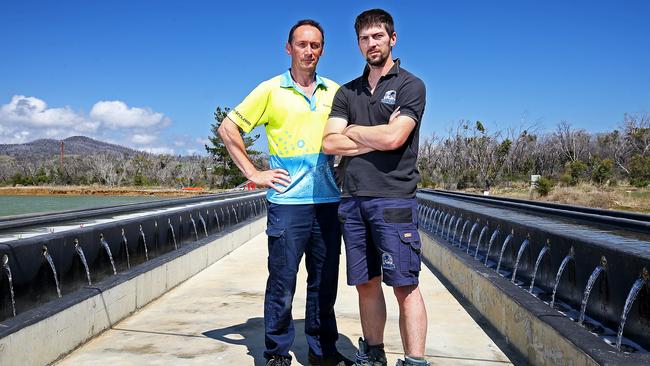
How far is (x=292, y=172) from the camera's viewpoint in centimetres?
358

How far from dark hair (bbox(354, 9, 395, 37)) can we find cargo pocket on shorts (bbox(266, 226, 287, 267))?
49.7 inches

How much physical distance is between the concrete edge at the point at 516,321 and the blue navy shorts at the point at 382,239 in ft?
3.20

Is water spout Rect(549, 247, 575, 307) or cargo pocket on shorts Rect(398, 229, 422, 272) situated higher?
cargo pocket on shorts Rect(398, 229, 422, 272)

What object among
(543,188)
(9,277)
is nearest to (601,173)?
(543,188)

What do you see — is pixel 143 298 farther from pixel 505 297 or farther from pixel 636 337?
pixel 636 337

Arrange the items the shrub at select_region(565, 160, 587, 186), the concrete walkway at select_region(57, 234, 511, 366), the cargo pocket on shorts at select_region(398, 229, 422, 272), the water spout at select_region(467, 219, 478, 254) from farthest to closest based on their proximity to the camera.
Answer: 1. the shrub at select_region(565, 160, 587, 186)
2. the water spout at select_region(467, 219, 478, 254)
3. the concrete walkway at select_region(57, 234, 511, 366)
4. the cargo pocket on shorts at select_region(398, 229, 422, 272)

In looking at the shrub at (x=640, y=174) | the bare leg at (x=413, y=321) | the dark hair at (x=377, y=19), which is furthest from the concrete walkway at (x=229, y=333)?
the shrub at (x=640, y=174)

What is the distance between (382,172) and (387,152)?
0.37 ft

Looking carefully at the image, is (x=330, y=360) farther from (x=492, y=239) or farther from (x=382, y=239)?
(x=492, y=239)

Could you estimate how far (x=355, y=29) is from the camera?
3.38m

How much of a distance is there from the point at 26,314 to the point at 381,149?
2479 mm

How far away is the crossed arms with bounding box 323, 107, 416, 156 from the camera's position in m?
3.12

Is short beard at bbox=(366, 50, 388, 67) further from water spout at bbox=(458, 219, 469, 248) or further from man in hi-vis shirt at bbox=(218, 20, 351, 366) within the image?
water spout at bbox=(458, 219, 469, 248)

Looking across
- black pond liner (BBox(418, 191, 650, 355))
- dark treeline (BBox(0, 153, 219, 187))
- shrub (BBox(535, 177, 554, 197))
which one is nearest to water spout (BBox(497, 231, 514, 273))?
black pond liner (BBox(418, 191, 650, 355))
